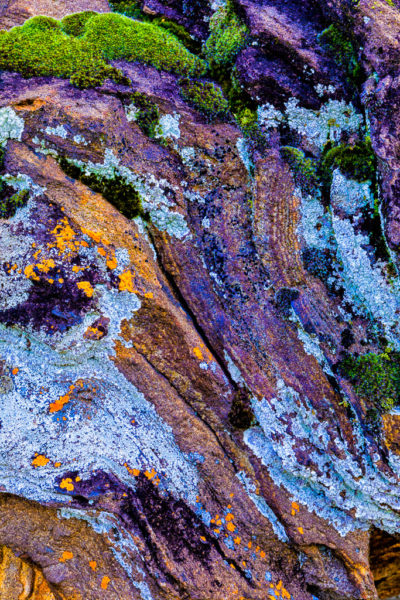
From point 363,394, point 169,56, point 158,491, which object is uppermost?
point 169,56

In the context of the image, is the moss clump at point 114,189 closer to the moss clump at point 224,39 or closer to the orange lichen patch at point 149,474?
the moss clump at point 224,39

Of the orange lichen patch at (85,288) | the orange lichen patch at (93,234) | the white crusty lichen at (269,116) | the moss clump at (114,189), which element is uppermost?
the white crusty lichen at (269,116)

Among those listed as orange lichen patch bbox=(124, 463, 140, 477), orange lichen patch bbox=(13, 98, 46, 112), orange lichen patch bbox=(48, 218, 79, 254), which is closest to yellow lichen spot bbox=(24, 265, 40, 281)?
orange lichen patch bbox=(48, 218, 79, 254)

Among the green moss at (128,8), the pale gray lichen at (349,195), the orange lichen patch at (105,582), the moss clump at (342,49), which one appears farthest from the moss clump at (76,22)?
the orange lichen patch at (105,582)

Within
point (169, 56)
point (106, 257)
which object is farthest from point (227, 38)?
point (106, 257)

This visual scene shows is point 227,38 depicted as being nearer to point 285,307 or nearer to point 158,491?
point 285,307

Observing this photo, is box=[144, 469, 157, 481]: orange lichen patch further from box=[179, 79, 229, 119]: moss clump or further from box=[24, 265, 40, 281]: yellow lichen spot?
box=[179, 79, 229, 119]: moss clump
